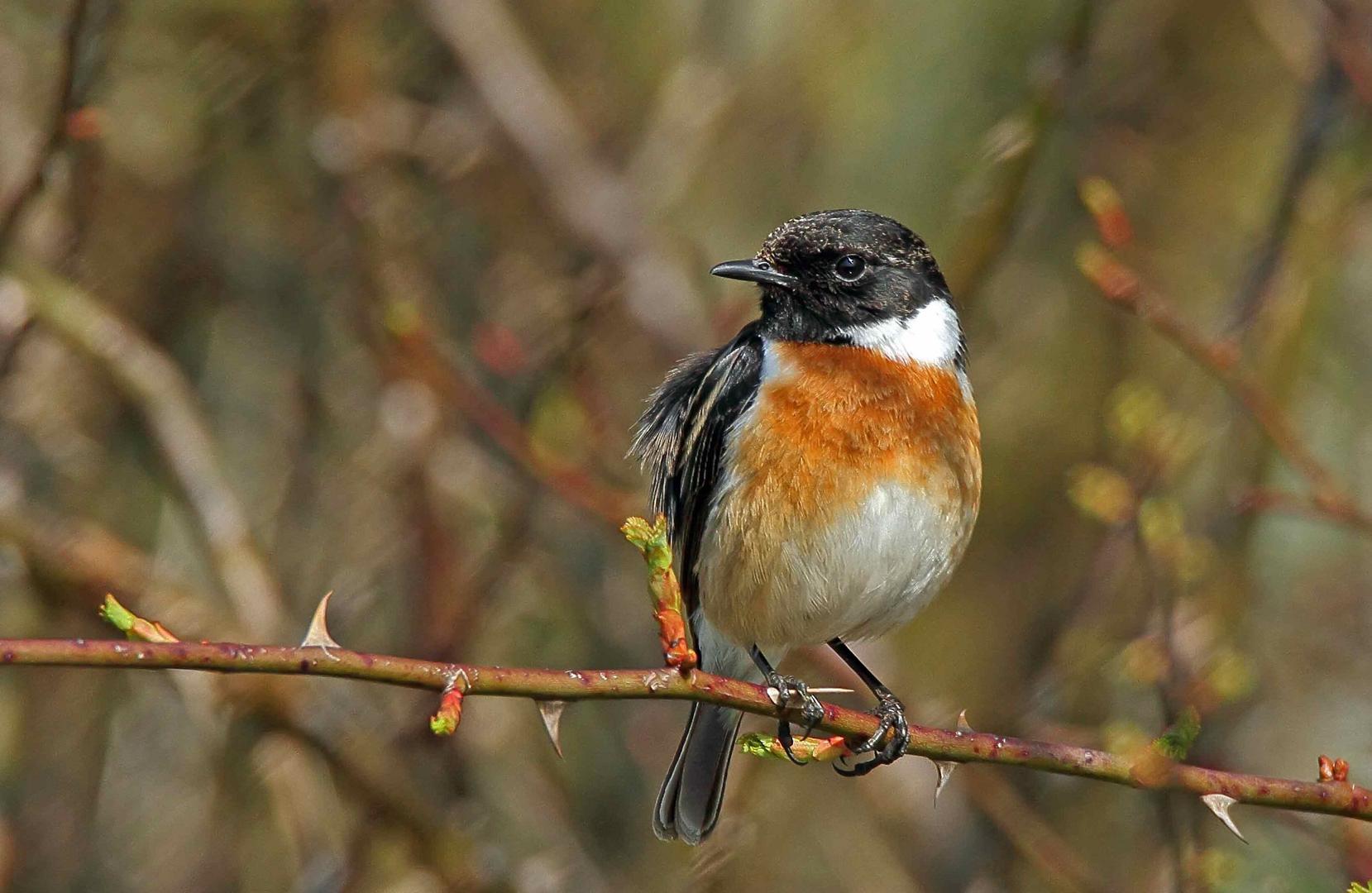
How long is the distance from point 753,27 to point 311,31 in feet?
7.38

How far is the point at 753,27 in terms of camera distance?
7.77 meters

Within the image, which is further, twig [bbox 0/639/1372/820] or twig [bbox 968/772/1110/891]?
twig [bbox 968/772/1110/891]

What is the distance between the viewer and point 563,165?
717 cm

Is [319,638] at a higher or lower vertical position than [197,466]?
higher

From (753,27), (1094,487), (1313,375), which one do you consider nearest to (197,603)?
(1094,487)

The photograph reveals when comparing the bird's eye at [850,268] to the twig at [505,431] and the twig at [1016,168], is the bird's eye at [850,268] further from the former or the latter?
the twig at [505,431]

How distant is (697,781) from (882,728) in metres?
1.79

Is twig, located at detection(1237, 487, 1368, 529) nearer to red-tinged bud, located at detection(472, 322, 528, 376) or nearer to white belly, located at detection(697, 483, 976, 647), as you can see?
white belly, located at detection(697, 483, 976, 647)

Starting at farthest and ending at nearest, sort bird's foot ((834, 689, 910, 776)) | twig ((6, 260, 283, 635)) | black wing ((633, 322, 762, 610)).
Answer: twig ((6, 260, 283, 635)), black wing ((633, 322, 762, 610)), bird's foot ((834, 689, 910, 776))

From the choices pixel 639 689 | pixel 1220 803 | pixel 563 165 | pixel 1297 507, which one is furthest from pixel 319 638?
pixel 563 165

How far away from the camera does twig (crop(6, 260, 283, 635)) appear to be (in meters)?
5.95

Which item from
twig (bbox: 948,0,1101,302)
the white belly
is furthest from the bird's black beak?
twig (bbox: 948,0,1101,302)

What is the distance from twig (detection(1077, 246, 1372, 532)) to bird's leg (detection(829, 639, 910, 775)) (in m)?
1.41

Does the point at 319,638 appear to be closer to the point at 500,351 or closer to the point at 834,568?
the point at 834,568
